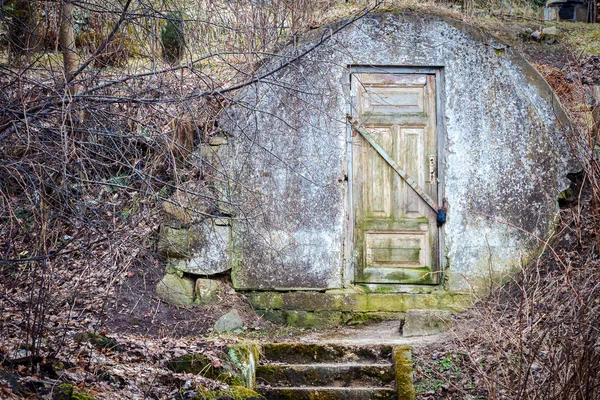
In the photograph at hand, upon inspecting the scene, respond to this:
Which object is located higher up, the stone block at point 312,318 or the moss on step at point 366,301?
the moss on step at point 366,301

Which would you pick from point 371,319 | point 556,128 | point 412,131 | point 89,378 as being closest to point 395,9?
point 412,131

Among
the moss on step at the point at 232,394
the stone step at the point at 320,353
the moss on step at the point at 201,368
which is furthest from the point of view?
the stone step at the point at 320,353

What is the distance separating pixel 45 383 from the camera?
5.20m

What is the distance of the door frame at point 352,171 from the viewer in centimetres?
870

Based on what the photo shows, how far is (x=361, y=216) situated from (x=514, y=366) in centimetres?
408

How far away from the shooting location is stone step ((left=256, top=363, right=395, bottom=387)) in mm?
6914

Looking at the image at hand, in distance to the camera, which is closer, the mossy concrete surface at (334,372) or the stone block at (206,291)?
the mossy concrete surface at (334,372)

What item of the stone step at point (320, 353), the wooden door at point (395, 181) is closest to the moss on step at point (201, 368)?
the stone step at point (320, 353)

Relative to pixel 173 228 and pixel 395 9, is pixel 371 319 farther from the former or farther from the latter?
pixel 395 9

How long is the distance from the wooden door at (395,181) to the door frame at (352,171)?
0.05 metres

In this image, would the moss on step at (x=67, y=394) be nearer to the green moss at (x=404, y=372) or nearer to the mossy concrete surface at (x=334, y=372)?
the mossy concrete surface at (x=334, y=372)

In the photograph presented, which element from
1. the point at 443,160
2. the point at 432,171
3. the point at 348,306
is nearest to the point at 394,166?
the point at 432,171

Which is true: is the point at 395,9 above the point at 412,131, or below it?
above

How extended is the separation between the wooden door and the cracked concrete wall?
0.18m
